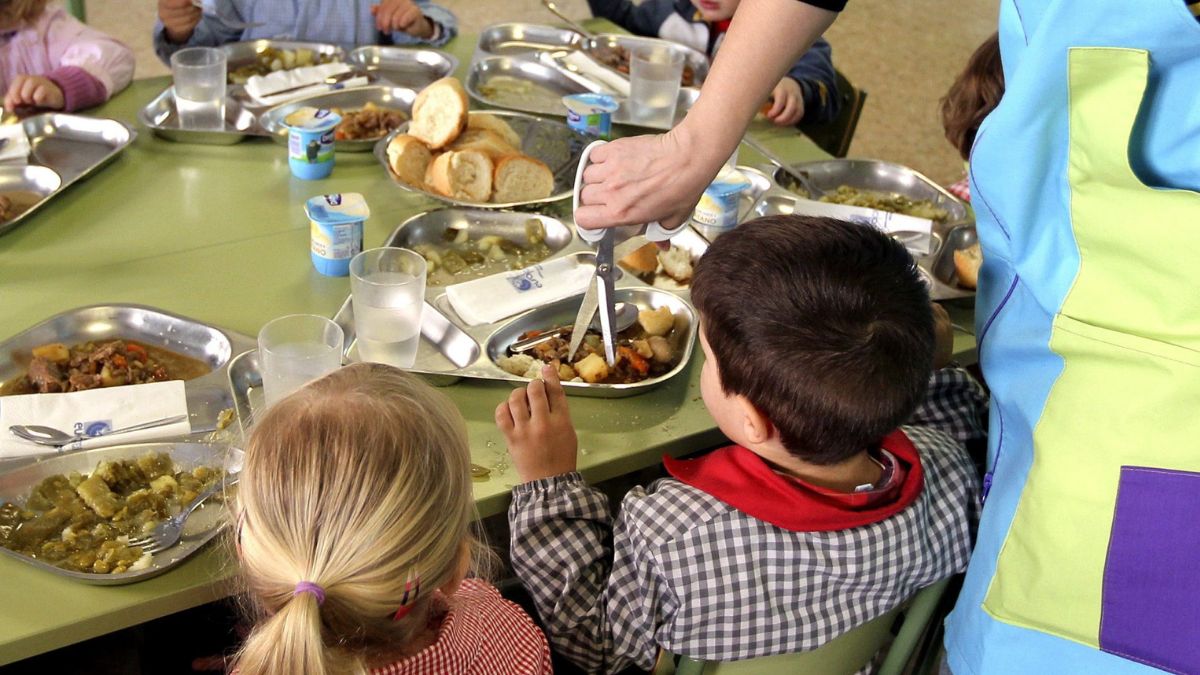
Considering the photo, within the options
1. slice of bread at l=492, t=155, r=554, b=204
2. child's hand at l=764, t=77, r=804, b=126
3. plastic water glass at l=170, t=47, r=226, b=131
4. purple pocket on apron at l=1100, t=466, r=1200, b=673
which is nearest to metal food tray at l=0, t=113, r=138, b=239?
plastic water glass at l=170, t=47, r=226, b=131

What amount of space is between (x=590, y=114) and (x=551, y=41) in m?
0.70

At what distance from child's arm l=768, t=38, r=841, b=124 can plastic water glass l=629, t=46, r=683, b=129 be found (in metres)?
0.33

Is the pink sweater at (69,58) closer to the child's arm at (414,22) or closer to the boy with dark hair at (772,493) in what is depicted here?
the child's arm at (414,22)

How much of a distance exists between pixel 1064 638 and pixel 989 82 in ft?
4.43

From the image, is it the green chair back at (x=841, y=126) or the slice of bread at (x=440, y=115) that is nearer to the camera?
the slice of bread at (x=440, y=115)

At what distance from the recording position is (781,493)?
125cm

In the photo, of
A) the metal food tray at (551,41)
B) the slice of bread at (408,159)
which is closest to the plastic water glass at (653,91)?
the metal food tray at (551,41)

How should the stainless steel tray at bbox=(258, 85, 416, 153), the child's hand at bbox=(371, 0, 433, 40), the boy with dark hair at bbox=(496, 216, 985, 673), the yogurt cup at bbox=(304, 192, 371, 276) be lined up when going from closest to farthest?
the boy with dark hair at bbox=(496, 216, 985, 673) → the yogurt cup at bbox=(304, 192, 371, 276) → the stainless steel tray at bbox=(258, 85, 416, 153) → the child's hand at bbox=(371, 0, 433, 40)

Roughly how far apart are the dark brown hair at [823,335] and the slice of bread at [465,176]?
0.80m

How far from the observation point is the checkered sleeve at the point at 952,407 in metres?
1.57

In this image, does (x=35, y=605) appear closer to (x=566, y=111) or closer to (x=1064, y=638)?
(x=1064, y=638)

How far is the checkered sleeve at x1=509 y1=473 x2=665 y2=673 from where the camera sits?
1299mm

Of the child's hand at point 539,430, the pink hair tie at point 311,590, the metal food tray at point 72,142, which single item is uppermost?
the pink hair tie at point 311,590

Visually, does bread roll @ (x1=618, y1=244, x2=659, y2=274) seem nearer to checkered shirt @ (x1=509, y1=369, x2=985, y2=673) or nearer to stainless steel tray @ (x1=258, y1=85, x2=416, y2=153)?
checkered shirt @ (x1=509, y1=369, x2=985, y2=673)
